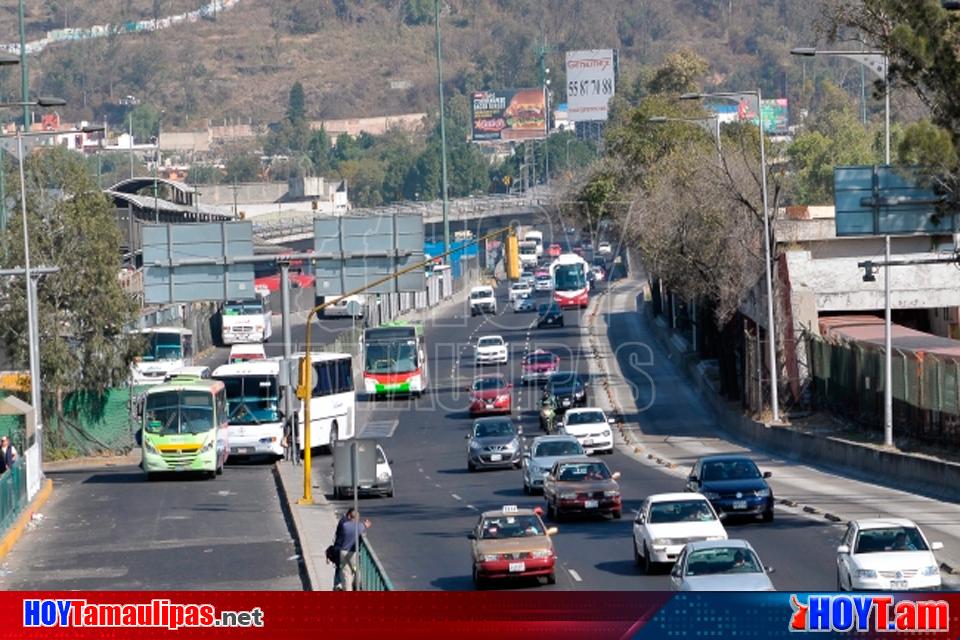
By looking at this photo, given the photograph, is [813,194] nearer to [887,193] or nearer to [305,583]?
[887,193]

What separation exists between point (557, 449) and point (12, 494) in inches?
513

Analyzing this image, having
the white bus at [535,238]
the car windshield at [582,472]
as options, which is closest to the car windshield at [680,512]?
the car windshield at [582,472]

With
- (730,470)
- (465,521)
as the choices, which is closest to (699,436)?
(465,521)

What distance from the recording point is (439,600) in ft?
40.0

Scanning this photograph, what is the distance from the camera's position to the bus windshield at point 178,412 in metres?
48.7

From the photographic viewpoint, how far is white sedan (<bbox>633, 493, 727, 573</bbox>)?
27219mm

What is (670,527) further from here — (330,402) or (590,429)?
(330,402)

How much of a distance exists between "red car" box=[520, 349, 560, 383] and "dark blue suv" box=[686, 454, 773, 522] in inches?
1518

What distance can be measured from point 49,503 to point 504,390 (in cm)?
2340

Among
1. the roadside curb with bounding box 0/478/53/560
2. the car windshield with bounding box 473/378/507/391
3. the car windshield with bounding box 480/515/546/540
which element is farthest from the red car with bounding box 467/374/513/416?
the car windshield with bounding box 480/515/546/540

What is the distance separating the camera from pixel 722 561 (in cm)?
2269

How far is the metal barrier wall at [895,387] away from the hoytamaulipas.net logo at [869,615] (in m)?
30.2

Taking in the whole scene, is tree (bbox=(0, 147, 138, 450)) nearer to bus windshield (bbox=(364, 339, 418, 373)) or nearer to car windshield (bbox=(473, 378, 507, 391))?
bus windshield (bbox=(364, 339, 418, 373))

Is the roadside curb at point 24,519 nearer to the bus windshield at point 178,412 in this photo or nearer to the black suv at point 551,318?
the bus windshield at point 178,412
